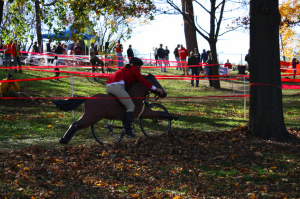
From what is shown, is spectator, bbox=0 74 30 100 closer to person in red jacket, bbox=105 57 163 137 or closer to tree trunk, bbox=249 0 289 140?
person in red jacket, bbox=105 57 163 137

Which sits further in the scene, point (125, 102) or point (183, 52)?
point (183, 52)

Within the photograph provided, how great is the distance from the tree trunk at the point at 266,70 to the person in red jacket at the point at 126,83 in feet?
7.73

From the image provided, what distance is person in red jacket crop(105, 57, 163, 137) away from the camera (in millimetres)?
10305

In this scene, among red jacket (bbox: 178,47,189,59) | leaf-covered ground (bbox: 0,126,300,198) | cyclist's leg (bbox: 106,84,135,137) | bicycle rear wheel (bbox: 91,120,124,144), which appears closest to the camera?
leaf-covered ground (bbox: 0,126,300,198)

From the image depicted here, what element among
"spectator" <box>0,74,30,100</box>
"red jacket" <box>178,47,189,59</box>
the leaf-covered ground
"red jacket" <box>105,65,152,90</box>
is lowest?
the leaf-covered ground

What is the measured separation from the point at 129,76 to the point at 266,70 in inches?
124

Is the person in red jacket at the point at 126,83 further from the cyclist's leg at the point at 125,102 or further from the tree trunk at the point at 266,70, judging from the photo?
the tree trunk at the point at 266,70

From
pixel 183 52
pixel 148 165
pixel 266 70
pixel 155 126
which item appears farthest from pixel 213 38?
pixel 148 165

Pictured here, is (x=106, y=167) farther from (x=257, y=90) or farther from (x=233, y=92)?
(x=233, y=92)

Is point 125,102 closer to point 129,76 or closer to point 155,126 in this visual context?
point 129,76

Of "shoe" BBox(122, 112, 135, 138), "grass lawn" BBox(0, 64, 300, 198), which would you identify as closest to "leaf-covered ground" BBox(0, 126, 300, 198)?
"grass lawn" BBox(0, 64, 300, 198)

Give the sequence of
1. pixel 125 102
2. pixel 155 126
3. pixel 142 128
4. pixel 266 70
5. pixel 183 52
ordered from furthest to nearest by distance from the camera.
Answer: pixel 183 52, pixel 155 126, pixel 142 128, pixel 266 70, pixel 125 102

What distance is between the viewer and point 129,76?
10.5 metres

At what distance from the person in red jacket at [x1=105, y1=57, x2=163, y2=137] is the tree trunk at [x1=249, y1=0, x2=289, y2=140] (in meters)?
2.36
